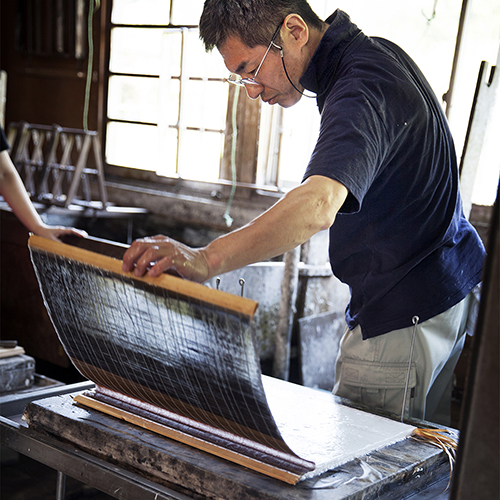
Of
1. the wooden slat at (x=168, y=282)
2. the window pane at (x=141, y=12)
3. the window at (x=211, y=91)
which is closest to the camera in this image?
the wooden slat at (x=168, y=282)

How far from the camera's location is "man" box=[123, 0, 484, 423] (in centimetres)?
112

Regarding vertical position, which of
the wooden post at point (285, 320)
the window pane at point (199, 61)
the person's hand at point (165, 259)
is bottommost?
the wooden post at point (285, 320)

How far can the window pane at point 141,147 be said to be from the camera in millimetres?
4730

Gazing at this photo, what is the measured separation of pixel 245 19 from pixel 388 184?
0.49 meters

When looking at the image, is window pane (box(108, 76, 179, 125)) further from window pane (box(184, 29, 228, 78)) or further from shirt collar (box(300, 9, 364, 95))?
shirt collar (box(300, 9, 364, 95))

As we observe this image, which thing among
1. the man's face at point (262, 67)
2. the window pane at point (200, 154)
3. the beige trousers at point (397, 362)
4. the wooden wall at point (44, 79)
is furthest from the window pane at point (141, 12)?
the beige trousers at point (397, 362)

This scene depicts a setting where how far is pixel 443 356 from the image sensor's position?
5.34ft

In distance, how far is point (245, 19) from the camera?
137 centimetres

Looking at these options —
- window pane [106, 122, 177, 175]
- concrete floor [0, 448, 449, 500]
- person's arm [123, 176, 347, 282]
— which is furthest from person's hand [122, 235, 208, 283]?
window pane [106, 122, 177, 175]

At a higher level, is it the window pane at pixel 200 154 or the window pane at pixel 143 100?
the window pane at pixel 143 100

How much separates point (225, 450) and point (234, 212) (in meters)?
3.15

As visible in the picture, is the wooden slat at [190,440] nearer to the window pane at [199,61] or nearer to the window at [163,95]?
the window at [163,95]

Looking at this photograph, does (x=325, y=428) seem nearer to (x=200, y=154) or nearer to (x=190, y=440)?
(x=190, y=440)

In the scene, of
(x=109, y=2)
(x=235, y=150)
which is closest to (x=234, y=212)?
(x=235, y=150)
